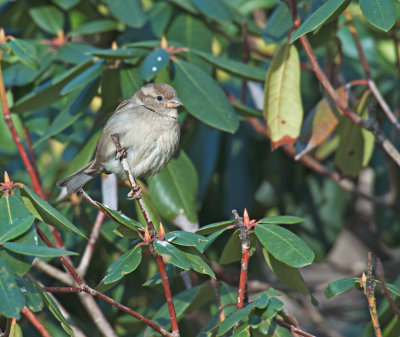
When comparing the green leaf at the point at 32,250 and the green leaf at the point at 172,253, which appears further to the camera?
the green leaf at the point at 172,253

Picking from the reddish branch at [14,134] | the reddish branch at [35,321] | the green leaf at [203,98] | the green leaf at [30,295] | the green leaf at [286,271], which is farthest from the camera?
the green leaf at [203,98]

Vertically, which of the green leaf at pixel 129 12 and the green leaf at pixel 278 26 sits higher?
the green leaf at pixel 129 12

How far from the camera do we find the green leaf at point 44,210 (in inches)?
81.7

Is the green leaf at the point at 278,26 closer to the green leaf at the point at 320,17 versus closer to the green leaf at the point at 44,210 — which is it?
the green leaf at the point at 320,17

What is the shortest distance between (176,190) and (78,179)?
1.62ft

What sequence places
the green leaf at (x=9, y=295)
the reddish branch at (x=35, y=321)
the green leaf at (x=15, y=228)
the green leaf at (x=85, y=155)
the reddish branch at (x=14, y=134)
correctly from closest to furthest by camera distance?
the green leaf at (x=9, y=295) → the green leaf at (x=15, y=228) → the reddish branch at (x=35, y=321) → the reddish branch at (x=14, y=134) → the green leaf at (x=85, y=155)

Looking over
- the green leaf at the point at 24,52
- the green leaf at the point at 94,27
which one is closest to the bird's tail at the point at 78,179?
the green leaf at the point at 24,52

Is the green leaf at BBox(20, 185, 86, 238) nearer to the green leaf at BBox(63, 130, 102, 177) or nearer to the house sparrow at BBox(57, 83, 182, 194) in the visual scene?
the house sparrow at BBox(57, 83, 182, 194)

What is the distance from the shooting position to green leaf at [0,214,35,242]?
180 centimetres

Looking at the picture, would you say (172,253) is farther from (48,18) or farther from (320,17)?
(48,18)

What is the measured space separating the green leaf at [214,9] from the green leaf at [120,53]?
0.56 meters

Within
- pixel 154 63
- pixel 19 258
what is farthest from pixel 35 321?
pixel 154 63

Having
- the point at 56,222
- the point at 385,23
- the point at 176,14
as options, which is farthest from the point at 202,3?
the point at 56,222

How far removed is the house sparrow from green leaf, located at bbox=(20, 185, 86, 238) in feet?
2.87
